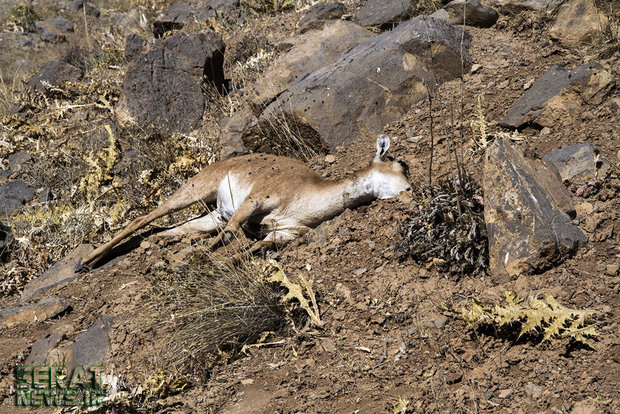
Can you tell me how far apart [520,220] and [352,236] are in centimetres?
172

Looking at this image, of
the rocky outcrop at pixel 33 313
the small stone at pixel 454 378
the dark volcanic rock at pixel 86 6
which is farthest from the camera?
the dark volcanic rock at pixel 86 6

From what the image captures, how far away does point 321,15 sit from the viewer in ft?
34.3

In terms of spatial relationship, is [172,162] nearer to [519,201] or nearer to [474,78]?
[474,78]

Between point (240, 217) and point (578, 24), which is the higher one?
point (578, 24)

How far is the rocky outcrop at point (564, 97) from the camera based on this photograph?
6.21 metres

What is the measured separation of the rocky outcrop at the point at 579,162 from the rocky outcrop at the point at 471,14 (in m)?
3.68

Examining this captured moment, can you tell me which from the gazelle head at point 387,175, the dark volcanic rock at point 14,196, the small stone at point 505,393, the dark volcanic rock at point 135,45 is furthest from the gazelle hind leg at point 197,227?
the dark volcanic rock at point 135,45

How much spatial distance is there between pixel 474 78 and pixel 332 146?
2085 millimetres

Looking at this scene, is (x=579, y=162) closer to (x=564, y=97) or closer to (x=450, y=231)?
(x=564, y=97)

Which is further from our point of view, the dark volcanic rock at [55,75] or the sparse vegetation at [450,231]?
the dark volcanic rock at [55,75]

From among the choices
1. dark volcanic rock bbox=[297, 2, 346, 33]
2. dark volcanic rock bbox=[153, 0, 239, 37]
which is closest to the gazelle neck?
dark volcanic rock bbox=[297, 2, 346, 33]

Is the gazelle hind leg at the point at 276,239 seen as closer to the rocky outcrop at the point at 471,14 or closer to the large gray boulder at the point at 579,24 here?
the large gray boulder at the point at 579,24

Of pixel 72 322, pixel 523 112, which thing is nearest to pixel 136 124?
pixel 72 322

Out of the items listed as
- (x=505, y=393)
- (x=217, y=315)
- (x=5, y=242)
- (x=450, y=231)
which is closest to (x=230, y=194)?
(x=217, y=315)
